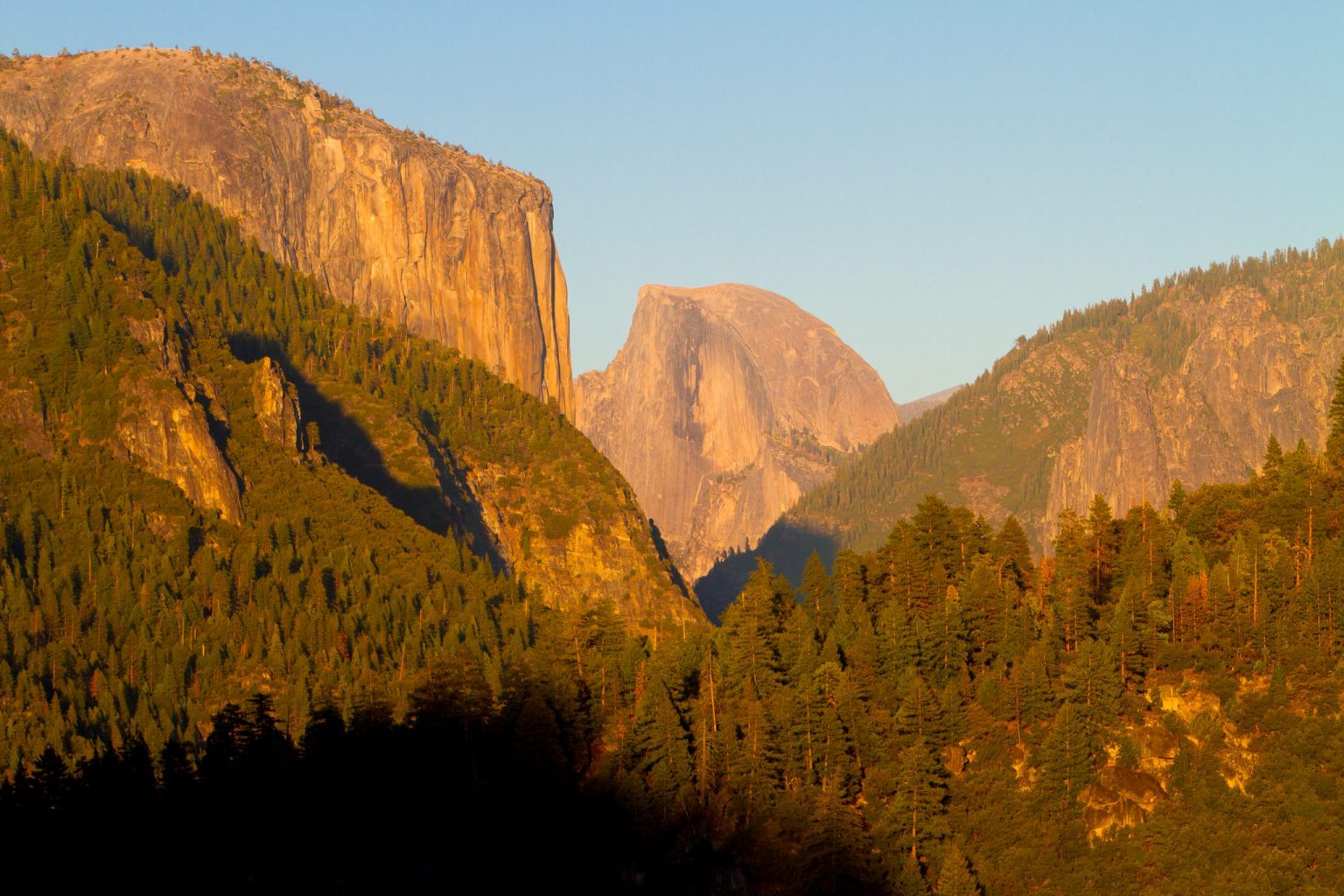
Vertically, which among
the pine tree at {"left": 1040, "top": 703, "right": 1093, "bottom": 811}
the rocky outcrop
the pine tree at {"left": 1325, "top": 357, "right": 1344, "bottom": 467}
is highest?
the pine tree at {"left": 1325, "top": 357, "right": 1344, "bottom": 467}

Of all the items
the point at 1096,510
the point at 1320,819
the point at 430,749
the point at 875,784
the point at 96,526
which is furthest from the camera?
the point at 96,526

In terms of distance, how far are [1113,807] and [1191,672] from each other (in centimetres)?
1628

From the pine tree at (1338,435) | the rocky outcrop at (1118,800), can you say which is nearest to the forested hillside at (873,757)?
the rocky outcrop at (1118,800)

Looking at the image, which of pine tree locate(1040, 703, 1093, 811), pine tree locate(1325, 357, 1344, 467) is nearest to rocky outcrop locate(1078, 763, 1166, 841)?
pine tree locate(1040, 703, 1093, 811)

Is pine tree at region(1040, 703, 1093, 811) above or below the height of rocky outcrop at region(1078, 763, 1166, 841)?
above

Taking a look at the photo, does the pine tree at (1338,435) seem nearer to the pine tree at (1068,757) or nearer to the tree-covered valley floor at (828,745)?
the tree-covered valley floor at (828,745)

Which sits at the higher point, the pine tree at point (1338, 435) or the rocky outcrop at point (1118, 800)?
the pine tree at point (1338, 435)

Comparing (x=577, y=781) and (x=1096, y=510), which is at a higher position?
(x=1096, y=510)

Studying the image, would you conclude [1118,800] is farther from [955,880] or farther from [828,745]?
[828,745]

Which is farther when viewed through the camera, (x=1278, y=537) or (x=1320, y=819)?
(x=1278, y=537)

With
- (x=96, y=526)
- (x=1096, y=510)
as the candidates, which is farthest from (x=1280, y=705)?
(x=96, y=526)

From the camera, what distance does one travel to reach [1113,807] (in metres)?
123

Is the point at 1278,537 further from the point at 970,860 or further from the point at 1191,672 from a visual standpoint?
→ the point at 970,860

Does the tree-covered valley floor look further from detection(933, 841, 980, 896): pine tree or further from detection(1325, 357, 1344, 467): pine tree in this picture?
detection(1325, 357, 1344, 467): pine tree
